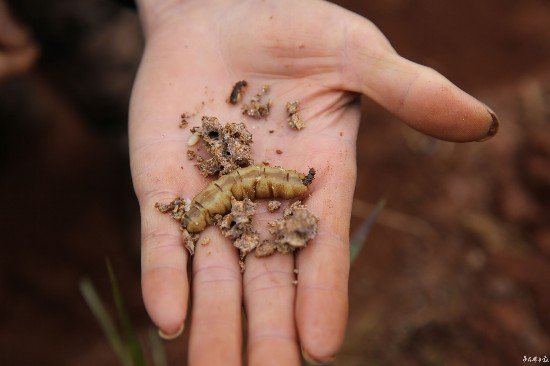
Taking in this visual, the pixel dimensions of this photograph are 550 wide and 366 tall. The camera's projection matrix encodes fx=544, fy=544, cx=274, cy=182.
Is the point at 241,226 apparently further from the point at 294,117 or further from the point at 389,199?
the point at 389,199

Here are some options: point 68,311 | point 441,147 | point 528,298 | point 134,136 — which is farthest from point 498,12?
point 68,311

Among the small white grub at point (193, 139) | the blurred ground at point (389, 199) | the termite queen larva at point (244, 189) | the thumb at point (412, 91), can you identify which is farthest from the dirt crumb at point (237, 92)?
the blurred ground at point (389, 199)

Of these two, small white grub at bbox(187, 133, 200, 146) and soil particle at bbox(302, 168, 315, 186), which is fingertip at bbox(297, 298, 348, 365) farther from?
small white grub at bbox(187, 133, 200, 146)

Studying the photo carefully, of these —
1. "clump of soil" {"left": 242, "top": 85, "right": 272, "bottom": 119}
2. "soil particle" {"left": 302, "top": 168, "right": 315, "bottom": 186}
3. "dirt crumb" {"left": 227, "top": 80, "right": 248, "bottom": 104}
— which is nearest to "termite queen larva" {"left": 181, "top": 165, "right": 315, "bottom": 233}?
"soil particle" {"left": 302, "top": 168, "right": 315, "bottom": 186}

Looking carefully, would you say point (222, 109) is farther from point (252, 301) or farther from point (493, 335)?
point (493, 335)

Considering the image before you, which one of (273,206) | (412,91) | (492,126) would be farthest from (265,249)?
(492,126)

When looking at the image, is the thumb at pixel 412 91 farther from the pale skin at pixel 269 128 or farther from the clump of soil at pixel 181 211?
the clump of soil at pixel 181 211
